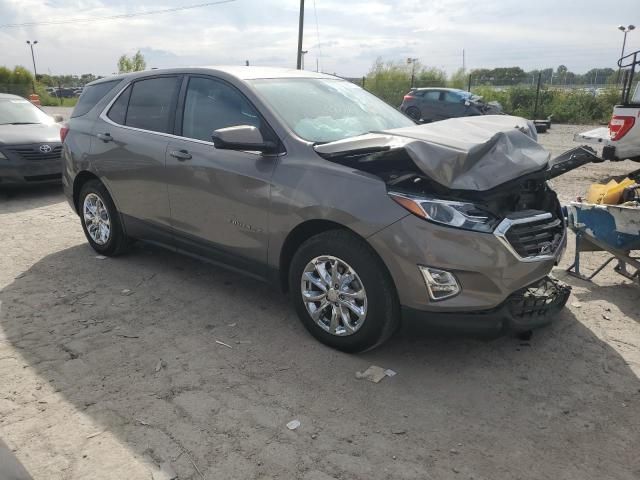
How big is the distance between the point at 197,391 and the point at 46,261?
311 centimetres

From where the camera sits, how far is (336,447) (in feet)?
8.71

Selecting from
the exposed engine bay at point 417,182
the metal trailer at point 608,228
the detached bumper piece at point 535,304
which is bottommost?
the detached bumper piece at point 535,304

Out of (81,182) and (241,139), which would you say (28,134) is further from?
(241,139)

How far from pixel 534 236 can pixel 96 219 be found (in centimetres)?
415

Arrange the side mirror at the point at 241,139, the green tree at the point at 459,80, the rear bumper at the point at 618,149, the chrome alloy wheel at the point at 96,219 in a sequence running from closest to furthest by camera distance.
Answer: the side mirror at the point at 241,139 < the chrome alloy wheel at the point at 96,219 < the rear bumper at the point at 618,149 < the green tree at the point at 459,80

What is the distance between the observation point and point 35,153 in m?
8.24

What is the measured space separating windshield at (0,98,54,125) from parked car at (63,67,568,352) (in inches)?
218

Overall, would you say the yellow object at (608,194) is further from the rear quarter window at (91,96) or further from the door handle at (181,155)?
the rear quarter window at (91,96)

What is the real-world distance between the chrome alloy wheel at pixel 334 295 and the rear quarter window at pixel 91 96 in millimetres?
3048

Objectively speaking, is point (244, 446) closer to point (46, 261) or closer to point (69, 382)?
point (69, 382)

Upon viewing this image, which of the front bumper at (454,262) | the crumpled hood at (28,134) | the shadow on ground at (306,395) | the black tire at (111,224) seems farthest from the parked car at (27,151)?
the front bumper at (454,262)

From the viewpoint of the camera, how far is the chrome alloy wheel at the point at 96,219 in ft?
17.3

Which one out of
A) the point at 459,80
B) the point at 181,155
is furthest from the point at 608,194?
the point at 459,80

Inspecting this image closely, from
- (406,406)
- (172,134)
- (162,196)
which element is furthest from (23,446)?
(172,134)
